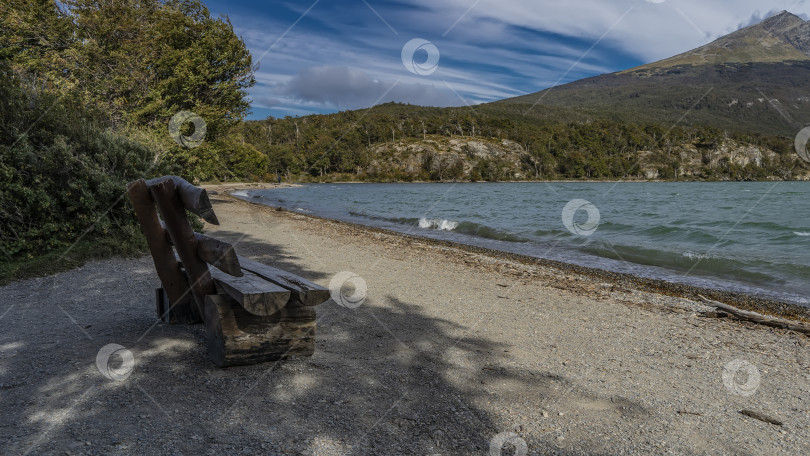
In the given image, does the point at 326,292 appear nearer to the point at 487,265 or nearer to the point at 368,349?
the point at 368,349

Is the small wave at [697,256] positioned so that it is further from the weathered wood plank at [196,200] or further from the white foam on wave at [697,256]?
the weathered wood plank at [196,200]

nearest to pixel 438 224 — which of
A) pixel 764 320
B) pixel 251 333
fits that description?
pixel 764 320

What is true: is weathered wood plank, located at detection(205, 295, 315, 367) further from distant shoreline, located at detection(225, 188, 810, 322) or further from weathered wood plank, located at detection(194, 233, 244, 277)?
distant shoreline, located at detection(225, 188, 810, 322)

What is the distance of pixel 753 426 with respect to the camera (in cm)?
346

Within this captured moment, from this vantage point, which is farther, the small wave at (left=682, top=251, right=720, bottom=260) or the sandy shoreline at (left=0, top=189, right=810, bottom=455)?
the small wave at (left=682, top=251, right=720, bottom=260)

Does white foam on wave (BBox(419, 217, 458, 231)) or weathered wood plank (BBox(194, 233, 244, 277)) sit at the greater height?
weathered wood plank (BBox(194, 233, 244, 277))

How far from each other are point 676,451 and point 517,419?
3.47 feet

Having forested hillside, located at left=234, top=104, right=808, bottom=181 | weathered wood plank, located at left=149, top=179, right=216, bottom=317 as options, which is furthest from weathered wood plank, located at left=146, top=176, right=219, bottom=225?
forested hillside, located at left=234, top=104, right=808, bottom=181

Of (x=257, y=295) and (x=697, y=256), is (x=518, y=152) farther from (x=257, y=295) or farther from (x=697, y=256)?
(x=257, y=295)

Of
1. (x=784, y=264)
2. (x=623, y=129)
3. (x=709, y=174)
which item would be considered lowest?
(x=784, y=264)

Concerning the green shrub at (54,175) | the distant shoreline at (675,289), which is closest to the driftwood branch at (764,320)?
Answer: the distant shoreline at (675,289)

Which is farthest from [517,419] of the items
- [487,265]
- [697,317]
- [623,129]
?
[623,129]

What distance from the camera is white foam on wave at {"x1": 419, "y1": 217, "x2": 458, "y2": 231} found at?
20.8 m

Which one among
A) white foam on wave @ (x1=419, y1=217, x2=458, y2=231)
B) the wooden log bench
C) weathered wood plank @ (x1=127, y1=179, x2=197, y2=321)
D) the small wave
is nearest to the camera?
the wooden log bench
